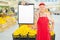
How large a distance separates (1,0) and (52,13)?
0.83 metres

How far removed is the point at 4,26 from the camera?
2.87 metres

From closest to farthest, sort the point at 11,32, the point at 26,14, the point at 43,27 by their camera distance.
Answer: the point at 43,27, the point at 26,14, the point at 11,32

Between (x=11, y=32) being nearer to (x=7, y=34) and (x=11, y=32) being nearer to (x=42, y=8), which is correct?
(x=7, y=34)

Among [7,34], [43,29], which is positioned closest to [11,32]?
[7,34]

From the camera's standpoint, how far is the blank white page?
2.68m

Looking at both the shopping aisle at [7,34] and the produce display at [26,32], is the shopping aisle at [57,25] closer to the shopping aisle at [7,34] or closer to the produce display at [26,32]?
the produce display at [26,32]

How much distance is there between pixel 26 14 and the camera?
8.84 feet

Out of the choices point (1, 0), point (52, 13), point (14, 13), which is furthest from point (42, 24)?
point (1, 0)

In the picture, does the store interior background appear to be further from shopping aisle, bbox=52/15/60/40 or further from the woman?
the woman

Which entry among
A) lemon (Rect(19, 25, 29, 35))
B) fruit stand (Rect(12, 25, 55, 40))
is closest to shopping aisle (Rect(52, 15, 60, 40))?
fruit stand (Rect(12, 25, 55, 40))

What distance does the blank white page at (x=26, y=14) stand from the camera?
268 centimetres

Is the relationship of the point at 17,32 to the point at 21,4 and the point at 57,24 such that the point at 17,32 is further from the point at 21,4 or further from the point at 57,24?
the point at 57,24

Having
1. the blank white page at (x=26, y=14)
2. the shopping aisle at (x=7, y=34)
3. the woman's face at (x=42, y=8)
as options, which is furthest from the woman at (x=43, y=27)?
the shopping aisle at (x=7, y=34)

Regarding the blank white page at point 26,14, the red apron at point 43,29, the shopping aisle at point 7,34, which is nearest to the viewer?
the red apron at point 43,29
